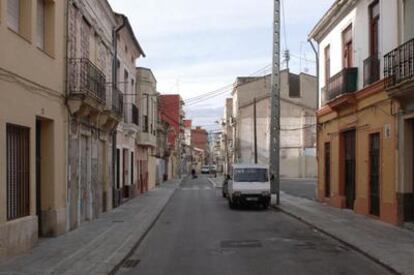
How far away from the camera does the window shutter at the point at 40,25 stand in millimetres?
15664

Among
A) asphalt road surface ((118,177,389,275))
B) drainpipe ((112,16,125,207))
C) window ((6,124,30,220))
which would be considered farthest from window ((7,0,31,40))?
drainpipe ((112,16,125,207))

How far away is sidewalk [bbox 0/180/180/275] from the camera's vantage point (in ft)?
37.9

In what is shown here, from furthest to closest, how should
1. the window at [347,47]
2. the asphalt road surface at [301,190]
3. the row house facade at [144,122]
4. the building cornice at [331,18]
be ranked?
the row house facade at [144,122]
the asphalt road surface at [301,190]
the window at [347,47]
the building cornice at [331,18]

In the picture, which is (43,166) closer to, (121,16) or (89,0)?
(89,0)

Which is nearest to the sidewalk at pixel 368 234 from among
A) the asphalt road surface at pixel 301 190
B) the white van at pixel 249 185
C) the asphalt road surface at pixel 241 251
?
the asphalt road surface at pixel 241 251

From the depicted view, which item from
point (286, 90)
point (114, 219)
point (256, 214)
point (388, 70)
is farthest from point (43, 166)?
point (286, 90)

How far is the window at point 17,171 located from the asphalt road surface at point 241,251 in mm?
2417

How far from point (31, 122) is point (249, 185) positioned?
671 inches

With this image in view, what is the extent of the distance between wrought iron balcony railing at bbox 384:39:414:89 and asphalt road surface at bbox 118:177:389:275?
4558 mm

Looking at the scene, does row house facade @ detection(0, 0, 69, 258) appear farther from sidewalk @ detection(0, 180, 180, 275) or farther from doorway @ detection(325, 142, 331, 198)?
doorway @ detection(325, 142, 331, 198)

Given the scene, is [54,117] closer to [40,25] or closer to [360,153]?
[40,25]

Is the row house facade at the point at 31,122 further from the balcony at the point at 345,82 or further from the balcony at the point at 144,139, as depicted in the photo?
the balcony at the point at 144,139

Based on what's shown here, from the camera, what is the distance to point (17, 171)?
44.0 ft

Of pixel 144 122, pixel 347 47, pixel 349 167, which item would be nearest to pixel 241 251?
pixel 349 167
